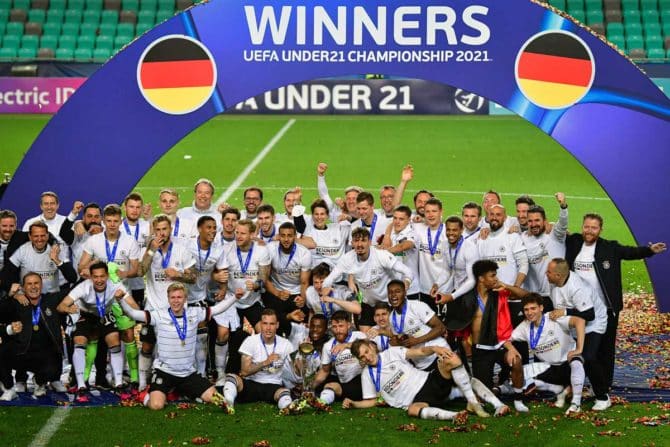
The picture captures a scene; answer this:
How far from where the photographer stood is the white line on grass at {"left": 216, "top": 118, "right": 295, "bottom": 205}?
2088 centimetres

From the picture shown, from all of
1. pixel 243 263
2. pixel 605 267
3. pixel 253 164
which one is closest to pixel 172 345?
pixel 243 263

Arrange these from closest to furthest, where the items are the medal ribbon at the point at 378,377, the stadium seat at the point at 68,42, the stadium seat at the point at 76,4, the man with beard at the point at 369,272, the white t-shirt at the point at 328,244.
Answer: the medal ribbon at the point at 378,377 → the man with beard at the point at 369,272 → the white t-shirt at the point at 328,244 → the stadium seat at the point at 68,42 → the stadium seat at the point at 76,4

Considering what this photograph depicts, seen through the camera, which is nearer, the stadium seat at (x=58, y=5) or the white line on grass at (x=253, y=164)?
the white line on grass at (x=253, y=164)

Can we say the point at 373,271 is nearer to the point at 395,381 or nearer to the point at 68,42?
the point at 395,381

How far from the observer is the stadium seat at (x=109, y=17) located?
32875 mm

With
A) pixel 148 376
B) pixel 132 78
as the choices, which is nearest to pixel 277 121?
pixel 132 78

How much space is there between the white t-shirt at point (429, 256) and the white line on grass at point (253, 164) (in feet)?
27.8

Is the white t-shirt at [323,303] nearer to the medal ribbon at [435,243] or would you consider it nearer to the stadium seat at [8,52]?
the medal ribbon at [435,243]

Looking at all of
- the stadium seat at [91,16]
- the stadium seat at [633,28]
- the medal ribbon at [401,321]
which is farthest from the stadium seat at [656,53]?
the medal ribbon at [401,321]

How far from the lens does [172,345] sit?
10.7m

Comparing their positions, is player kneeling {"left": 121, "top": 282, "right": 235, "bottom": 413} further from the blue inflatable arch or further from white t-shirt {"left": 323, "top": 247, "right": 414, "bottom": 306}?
the blue inflatable arch

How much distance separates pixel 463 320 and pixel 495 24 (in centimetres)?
316

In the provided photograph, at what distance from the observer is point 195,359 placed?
36.6 ft

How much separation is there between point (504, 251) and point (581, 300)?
41.8 inches
